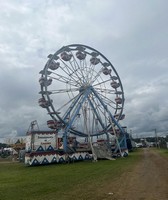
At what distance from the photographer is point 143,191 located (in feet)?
38.9

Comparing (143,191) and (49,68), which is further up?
(49,68)

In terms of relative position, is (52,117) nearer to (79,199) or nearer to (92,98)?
(92,98)

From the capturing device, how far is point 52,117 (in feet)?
135

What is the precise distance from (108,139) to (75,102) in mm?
9390

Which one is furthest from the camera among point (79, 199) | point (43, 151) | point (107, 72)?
point (107, 72)

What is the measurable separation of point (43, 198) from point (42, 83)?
101 ft

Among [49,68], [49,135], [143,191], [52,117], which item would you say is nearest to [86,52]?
[49,68]

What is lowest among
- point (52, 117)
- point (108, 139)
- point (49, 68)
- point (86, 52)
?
point (108, 139)

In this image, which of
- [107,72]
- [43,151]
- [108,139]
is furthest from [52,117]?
[107,72]

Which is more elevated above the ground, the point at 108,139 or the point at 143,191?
the point at 108,139

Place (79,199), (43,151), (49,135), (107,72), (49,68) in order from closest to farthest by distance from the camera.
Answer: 1. (79,199)
2. (43,151)
3. (49,135)
4. (49,68)
5. (107,72)

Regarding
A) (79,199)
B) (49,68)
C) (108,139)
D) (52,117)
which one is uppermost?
(49,68)

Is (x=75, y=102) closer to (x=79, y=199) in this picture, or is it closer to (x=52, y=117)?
(x=52, y=117)

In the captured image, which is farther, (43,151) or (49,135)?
(49,135)
